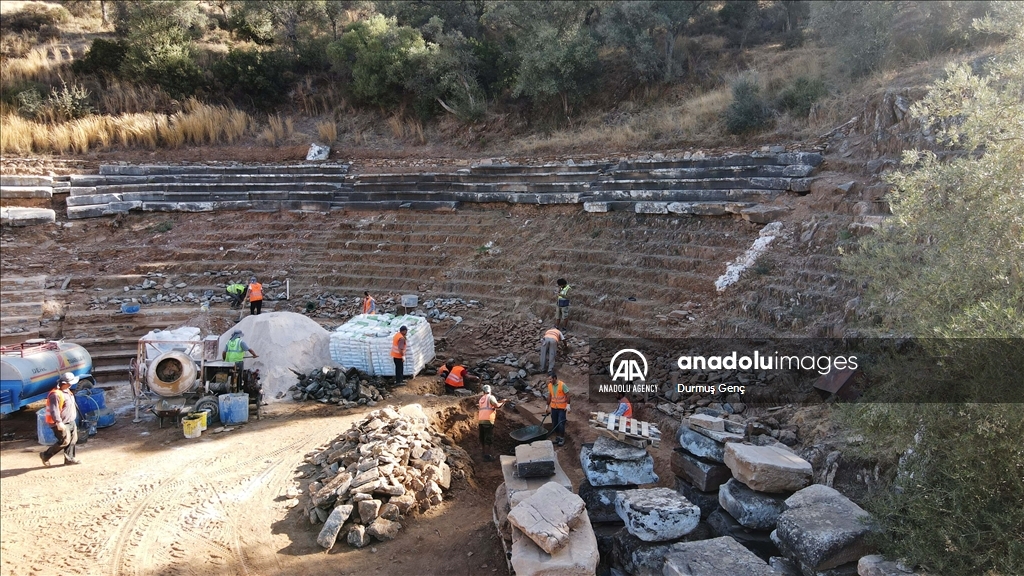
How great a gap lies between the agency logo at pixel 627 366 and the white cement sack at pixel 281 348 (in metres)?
5.06

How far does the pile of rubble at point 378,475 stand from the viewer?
703cm

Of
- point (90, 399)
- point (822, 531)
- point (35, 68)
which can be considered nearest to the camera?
point (822, 531)

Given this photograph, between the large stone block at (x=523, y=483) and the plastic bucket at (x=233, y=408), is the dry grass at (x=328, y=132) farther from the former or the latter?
the large stone block at (x=523, y=483)

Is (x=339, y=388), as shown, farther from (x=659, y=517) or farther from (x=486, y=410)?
(x=659, y=517)

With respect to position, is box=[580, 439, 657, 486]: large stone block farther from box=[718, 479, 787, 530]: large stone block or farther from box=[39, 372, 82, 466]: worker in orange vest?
box=[39, 372, 82, 466]: worker in orange vest

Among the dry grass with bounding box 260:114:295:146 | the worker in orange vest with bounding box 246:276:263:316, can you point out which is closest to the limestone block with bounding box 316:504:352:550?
the worker in orange vest with bounding box 246:276:263:316

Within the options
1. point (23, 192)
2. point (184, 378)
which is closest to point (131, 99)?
point (23, 192)

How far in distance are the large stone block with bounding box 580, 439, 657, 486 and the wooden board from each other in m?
0.22

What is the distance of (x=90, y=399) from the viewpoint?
32.3 ft

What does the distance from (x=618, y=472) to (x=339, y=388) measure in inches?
232

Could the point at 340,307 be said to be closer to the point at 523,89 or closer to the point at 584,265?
the point at 584,265

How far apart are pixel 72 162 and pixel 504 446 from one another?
18.0 meters

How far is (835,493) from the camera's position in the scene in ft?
18.7

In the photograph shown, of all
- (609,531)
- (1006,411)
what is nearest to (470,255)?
(609,531)
